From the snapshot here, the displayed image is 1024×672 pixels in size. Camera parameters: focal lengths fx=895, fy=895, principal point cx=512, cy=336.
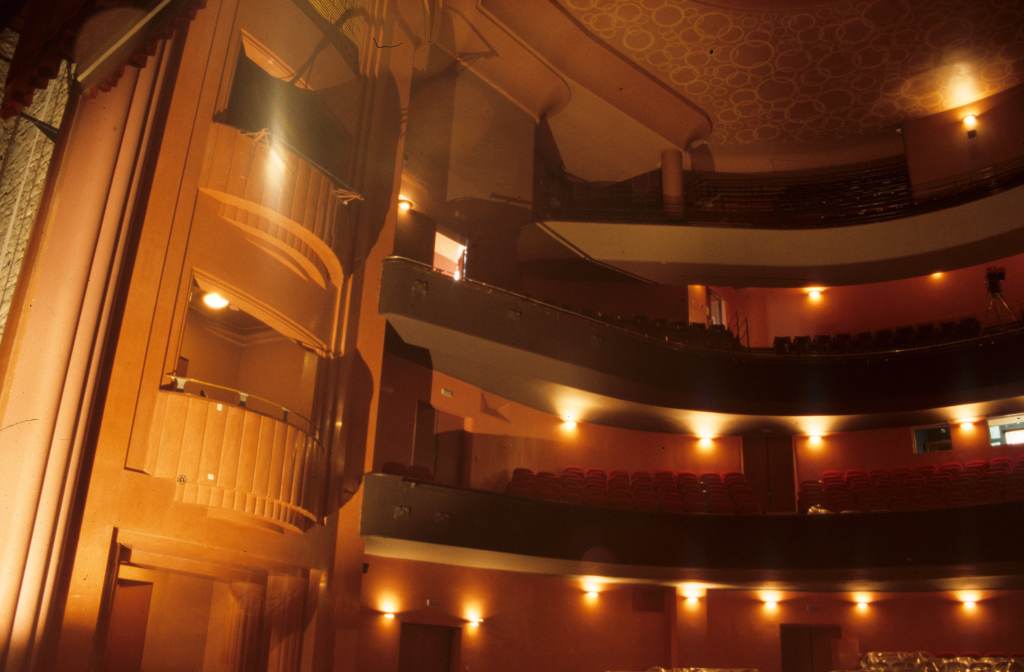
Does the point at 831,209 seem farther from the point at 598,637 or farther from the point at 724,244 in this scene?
the point at 598,637

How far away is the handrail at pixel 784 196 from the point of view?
15.3m

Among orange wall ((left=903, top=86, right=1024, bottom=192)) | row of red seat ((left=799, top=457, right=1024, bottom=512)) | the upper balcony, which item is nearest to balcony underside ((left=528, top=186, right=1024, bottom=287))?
the upper balcony

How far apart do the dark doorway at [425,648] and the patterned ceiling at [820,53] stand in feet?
32.0

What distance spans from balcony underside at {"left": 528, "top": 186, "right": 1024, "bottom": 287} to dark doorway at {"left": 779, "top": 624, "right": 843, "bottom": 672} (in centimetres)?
602

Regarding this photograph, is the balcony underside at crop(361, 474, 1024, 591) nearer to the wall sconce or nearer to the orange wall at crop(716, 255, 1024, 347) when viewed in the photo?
the orange wall at crop(716, 255, 1024, 347)

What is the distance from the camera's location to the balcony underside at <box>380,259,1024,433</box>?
11.8 meters

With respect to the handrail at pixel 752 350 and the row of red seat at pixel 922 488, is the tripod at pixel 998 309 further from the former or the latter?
the row of red seat at pixel 922 488

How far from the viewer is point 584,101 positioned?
52.5ft

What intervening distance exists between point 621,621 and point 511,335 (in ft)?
15.9

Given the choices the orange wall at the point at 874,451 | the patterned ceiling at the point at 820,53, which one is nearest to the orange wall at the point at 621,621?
the orange wall at the point at 874,451

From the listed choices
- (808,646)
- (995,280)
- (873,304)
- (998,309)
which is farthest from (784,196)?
(808,646)

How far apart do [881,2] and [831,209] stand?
13.2 ft

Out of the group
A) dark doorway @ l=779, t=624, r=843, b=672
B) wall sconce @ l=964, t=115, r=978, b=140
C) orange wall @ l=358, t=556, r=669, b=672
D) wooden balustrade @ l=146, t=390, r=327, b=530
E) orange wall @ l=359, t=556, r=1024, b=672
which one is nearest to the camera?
wooden balustrade @ l=146, t=390, r=327, b=530

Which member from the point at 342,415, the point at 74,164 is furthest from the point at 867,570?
the point at 74,164
